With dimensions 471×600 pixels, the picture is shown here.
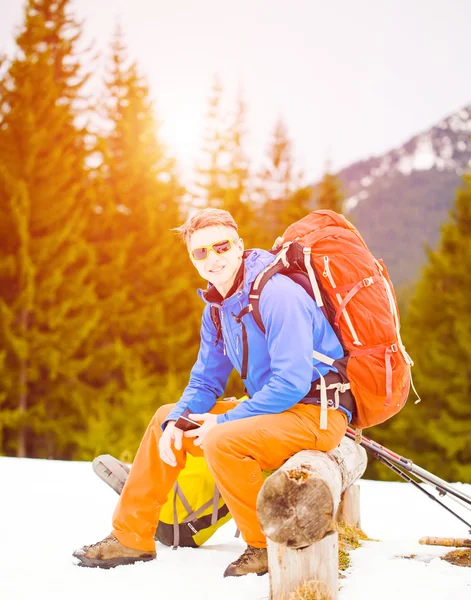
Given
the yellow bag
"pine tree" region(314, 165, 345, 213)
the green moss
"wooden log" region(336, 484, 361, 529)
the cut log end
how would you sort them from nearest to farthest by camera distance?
the cut log end
the green moss
the yellow bag
"wooden log" region(336, 484, 361, 529)
"pine tree" region(314, 165, 345, 213)

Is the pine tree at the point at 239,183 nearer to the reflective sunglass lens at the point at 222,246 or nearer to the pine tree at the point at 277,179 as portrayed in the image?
the pine tree at the point at 277,179

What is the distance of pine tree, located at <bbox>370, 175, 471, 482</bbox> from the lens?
19016 millimetres

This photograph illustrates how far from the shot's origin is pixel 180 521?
3.66m

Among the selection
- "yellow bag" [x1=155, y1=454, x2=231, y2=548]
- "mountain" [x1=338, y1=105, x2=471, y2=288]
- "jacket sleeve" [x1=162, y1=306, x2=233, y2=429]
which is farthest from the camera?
"mountain" [x1=338, y1=105, x2=471, y2=288]

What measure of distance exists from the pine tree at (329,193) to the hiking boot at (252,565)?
24001mm

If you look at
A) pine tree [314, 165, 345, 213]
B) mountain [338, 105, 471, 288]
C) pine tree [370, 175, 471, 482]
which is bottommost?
pine tree [370, 175, 471, 482]

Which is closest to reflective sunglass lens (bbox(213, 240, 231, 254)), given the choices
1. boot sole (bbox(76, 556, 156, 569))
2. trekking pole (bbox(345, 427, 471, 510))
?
trekking pole (bbox(345, 427, 471, 510))

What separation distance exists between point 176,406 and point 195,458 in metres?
0.54

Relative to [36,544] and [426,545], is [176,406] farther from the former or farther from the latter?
[426,545]

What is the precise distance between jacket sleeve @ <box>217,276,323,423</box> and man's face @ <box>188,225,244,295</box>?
31 cm

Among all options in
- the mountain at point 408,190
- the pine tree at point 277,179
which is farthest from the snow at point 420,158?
the pine tree at point 277,179

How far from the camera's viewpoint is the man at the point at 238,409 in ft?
9.39

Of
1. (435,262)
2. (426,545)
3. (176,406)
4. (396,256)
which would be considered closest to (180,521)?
(176,406)

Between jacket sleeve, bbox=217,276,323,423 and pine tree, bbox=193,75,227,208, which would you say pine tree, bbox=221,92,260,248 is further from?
jacket sleeve, bbox=217,276,323,423
